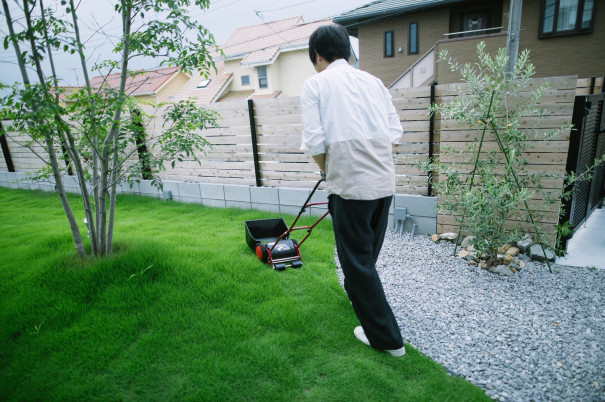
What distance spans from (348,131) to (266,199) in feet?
11.6

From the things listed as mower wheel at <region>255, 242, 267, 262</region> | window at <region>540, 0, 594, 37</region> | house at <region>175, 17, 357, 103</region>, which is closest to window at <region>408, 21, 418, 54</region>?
window at <region>540, 0, 594, 37</region>

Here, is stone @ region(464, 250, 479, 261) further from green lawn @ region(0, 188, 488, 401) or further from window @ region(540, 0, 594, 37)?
window @ region(540, 0, 594, 37)

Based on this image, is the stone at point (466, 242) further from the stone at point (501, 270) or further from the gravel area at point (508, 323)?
the stone at point (501, 270)

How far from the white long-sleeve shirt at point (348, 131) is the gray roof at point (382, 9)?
11.4 meters

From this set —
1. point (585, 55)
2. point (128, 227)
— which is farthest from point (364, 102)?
point (585, 55)

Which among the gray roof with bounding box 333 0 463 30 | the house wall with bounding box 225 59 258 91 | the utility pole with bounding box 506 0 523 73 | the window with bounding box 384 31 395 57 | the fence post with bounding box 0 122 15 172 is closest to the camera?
the utility pole with bounding box 506 0 523 73

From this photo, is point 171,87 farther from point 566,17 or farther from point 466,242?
point 466,242

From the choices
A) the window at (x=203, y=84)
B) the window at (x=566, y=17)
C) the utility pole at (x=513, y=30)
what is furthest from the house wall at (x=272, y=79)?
the utility pole at (x=513, y=30)

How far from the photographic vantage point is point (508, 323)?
2.51m

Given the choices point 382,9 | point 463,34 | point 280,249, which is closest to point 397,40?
point 382,9

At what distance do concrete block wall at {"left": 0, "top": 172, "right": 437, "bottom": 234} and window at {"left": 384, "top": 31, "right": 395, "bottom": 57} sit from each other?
10.4 metres

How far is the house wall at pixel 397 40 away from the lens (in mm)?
12008

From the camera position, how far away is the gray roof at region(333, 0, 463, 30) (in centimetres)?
1137

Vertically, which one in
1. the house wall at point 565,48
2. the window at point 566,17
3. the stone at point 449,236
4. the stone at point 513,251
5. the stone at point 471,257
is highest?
the window at point 566,17
